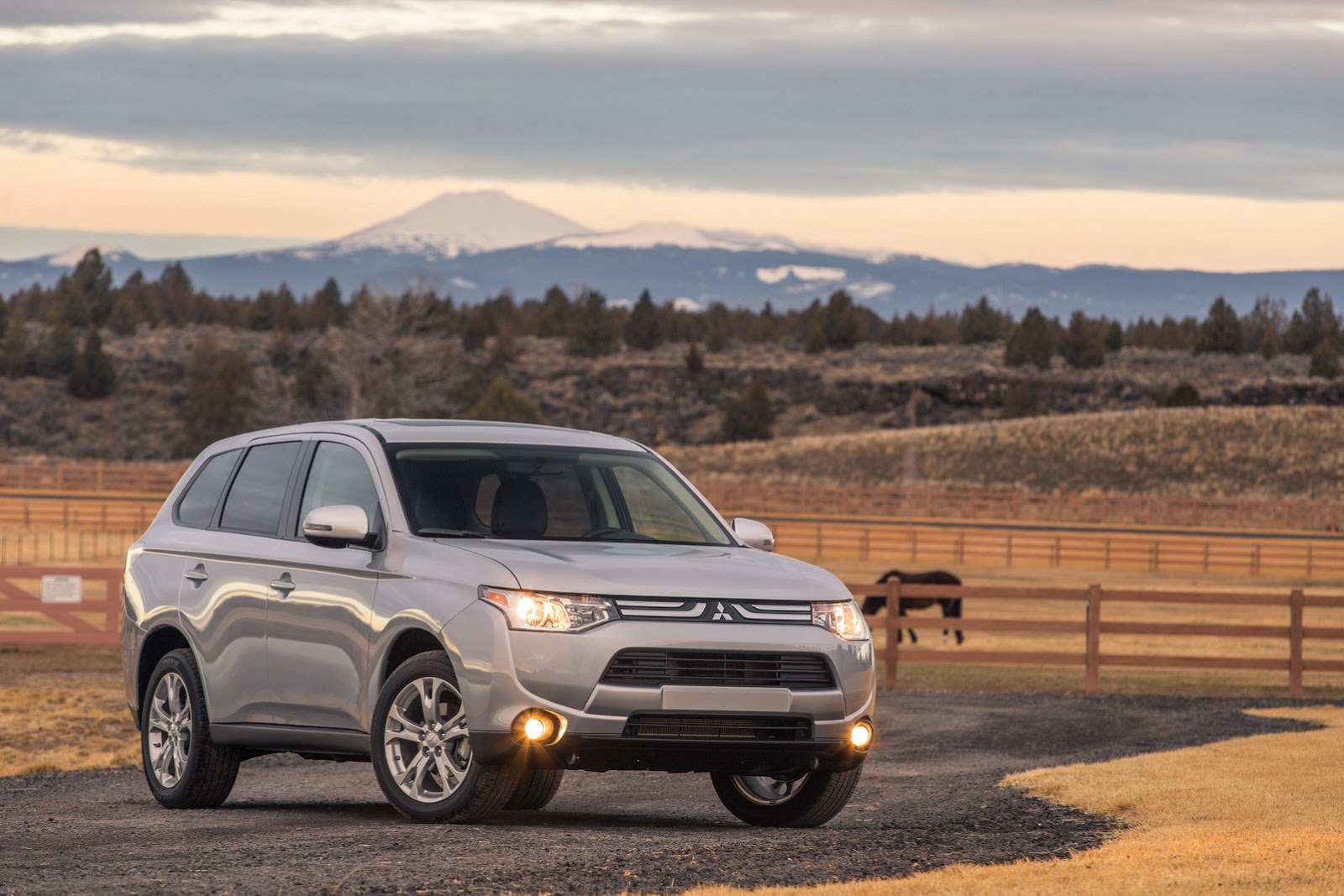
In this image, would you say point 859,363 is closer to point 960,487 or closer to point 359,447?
point 960,487

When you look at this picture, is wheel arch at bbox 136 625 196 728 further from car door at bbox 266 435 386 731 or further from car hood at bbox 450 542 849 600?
car hood at bbox 450 542 849 600

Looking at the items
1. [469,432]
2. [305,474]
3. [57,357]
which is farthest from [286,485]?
[57,357]

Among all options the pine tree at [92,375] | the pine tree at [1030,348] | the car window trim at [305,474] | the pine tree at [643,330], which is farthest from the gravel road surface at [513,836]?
the pine tree at [643,330]

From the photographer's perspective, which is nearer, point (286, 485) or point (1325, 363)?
point (286, 485)

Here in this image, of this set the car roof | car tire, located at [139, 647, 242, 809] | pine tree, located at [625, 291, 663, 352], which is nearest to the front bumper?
the car roof

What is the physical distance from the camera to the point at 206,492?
35.2ft

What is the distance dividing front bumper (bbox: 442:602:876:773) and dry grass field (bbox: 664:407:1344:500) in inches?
3105

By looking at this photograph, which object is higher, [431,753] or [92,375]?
[92,375]

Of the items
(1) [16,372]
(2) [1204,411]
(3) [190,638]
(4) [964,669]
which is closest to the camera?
(3) [190,638]

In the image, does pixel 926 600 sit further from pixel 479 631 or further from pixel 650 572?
pixel 479 631

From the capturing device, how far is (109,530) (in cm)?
4962

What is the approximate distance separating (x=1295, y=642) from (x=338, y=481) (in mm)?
15275

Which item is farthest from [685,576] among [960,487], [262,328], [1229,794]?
[262,328]

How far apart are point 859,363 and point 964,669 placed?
347 feet
